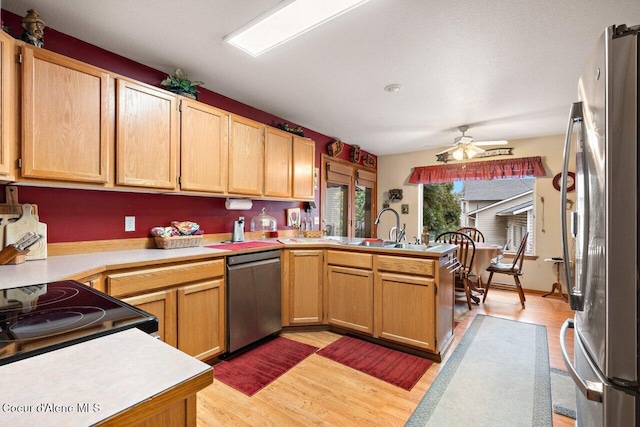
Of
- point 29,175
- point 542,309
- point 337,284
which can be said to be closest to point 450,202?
point 542,309

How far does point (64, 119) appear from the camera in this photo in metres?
1.78

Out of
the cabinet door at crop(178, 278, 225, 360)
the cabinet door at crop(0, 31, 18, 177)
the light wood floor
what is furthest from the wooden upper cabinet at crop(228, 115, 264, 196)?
the light wood floor

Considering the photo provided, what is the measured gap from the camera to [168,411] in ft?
2.05

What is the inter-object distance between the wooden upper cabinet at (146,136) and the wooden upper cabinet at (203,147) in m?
0.08

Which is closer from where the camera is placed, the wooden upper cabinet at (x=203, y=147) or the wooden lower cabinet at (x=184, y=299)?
the wooden lower cabinet at (x=184, y=299)

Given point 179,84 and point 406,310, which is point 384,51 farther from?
point 406,310

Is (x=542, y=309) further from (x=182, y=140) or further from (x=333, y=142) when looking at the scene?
(x=182, y=140)

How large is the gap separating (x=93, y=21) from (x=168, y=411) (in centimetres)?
239

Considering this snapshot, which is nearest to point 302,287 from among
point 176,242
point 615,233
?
point 176,242

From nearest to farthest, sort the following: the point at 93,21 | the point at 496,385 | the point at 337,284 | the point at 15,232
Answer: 1. the point at 15,232
2. the point at 93,21
3. the point at 496,385
4. the point at 337,284

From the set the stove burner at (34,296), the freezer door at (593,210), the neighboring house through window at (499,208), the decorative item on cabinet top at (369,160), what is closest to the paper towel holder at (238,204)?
the stove burner at (34,296)

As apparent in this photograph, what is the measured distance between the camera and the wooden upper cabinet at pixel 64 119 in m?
1.65

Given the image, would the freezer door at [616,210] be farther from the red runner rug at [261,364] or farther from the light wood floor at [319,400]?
the red runner rug at [261,364]

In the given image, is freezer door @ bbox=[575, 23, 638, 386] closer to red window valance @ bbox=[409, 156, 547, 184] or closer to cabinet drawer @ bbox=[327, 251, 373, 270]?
cabinet drawer @ bbox=[327, 251, 373, 270]
